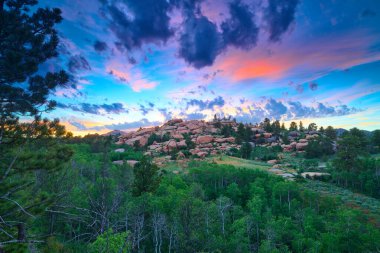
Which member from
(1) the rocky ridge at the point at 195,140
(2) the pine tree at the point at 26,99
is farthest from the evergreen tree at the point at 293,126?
(2) the pine tree at the point at 26,99

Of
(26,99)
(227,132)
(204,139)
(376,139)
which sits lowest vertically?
(376,139)

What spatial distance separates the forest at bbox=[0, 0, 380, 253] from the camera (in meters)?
10.4

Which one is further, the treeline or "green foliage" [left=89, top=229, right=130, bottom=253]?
the treeline

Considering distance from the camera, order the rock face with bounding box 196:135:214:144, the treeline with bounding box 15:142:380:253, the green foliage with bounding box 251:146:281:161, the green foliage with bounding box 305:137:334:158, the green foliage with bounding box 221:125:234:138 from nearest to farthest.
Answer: the treeline with bounding box 15:142:380:253 < the green foliage with bounding box 251:146:281:161 < the green foliage with bounding box 305:137:334:158 < the rock face with bounding box 196:135:214:144 < the green foliage with bounding box 221:125:234:138

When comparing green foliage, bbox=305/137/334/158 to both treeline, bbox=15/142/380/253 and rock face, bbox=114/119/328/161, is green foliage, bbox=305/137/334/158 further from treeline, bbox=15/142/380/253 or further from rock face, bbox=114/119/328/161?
treeline, bbox=15/142/380/253

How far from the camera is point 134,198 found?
4212cm

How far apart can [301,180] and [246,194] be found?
17.1 m

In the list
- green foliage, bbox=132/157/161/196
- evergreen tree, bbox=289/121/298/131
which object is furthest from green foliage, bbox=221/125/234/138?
green foliage, bbox=132/157/161/196

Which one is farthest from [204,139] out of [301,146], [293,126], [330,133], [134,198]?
[134,198]

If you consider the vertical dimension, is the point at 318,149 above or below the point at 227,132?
below

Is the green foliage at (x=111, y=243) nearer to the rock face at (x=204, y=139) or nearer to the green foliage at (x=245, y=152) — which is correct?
the green foliage at (x=245, y=152)

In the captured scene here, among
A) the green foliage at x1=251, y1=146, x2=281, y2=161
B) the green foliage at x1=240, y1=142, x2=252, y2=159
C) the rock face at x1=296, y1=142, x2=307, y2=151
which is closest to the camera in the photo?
the green foliage at x1=251, y1=146, x2=281, y2=161

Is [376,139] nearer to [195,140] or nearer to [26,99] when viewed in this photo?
[195,140]

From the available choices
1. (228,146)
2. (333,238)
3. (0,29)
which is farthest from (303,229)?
(228,146)
